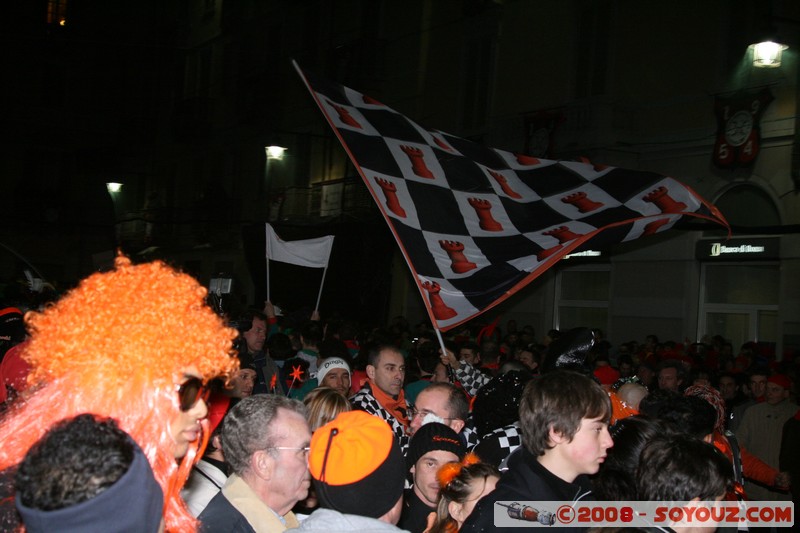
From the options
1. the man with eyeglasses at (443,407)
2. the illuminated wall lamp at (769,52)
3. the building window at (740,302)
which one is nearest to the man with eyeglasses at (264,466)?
the man with eyeglasses at (443,407)

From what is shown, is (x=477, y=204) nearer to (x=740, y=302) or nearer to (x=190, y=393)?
(x=190, y=393)

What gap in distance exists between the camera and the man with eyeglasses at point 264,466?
2.76 meters

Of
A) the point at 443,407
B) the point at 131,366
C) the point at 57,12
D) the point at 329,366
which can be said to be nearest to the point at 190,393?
the point at 131,366

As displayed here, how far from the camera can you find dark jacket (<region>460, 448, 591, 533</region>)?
9.17 feet

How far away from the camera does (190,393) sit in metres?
2.21

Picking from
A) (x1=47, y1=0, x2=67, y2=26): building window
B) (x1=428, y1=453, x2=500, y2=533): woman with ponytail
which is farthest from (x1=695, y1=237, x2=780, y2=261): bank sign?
(x1=47, y1=0, x2=67, y2=26): building window

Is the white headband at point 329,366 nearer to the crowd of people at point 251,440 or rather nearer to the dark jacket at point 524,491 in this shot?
the crowd of people at point 251,440

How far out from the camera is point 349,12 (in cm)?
2445

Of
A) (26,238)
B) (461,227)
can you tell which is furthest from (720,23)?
(26,238)

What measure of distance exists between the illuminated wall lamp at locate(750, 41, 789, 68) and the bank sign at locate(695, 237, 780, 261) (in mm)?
2740

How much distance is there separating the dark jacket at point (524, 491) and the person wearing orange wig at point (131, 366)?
3.36 feet

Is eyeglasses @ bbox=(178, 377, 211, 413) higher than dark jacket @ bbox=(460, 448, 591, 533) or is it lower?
higher

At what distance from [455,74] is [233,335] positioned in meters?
18.5

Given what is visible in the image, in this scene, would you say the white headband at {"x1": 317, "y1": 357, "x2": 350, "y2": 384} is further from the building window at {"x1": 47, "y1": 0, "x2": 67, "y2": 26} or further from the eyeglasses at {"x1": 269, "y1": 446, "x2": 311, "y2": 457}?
the building window at {"x1": 47, "y1": 0, "x2": 67, "y2": 26}
